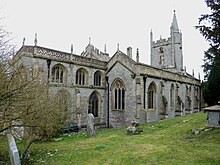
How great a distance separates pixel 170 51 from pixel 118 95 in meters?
21.0

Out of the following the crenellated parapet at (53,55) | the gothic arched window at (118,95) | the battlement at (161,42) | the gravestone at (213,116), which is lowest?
the gravestone at (213,116)

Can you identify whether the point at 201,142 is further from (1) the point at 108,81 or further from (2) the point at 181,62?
(2) the point at 181,62

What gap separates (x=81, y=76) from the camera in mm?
24250

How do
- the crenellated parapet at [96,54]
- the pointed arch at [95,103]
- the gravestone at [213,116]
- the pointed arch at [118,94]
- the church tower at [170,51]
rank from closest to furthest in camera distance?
the gravestone at [213,116] < the pointed arch at [95,103] < the pointed arch at [118,94] < the crenellated parapet at [96,54] < the church tower at [170,51]

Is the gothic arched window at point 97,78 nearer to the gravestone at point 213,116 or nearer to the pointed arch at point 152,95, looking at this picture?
the pointed arch at point 152,95

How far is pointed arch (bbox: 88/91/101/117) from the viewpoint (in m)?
25.2

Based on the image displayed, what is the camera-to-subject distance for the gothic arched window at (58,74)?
2188 centimetres

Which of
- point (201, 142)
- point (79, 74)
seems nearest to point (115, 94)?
point (79, 74)

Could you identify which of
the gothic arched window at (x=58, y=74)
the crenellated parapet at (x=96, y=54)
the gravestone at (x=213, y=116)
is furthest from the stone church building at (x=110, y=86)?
the gravestone at (x=213, y=116)

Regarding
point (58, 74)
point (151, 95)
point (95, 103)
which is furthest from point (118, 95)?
point (58, 74)

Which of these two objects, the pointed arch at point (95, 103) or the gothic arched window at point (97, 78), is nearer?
the pointed arch at point (95, 103)

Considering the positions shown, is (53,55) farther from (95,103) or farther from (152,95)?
(152,95)

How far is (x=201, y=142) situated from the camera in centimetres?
1106

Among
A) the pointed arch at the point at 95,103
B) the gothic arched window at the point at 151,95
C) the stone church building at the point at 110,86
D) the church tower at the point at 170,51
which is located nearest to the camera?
the stone church building at the point at 110,86
